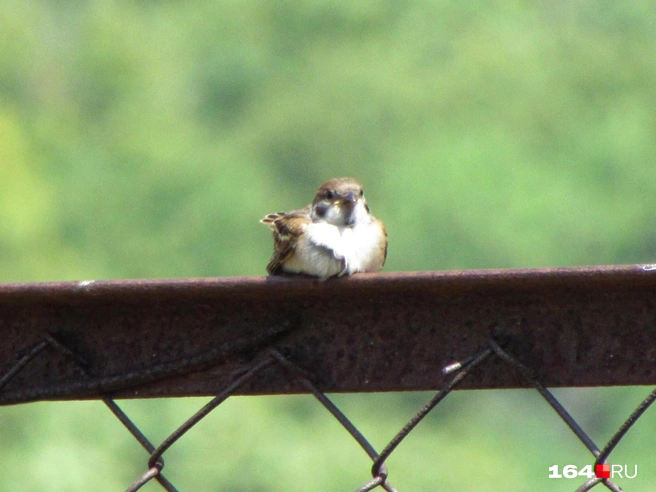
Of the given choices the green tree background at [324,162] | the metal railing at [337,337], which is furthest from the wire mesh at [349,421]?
the green tree background at [324,162]

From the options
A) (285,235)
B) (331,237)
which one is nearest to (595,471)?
(331,237)

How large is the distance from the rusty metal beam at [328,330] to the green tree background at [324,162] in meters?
12.8

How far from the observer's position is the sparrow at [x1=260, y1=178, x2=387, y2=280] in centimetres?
346

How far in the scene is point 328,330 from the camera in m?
1.83

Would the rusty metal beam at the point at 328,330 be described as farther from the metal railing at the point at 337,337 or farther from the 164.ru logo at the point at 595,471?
the 164.ru logo at the point at 595,471

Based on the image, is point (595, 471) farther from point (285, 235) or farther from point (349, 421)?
point (285, 235)

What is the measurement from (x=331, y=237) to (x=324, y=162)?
29.4 meters

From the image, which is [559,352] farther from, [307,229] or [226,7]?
[226,7]

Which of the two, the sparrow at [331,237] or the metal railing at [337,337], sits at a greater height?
the sparrow at [331,237]

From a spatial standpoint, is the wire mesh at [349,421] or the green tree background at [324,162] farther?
the green tree background at [324,162]

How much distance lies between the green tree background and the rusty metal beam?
12.8 meters

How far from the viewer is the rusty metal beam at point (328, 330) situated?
5.72 ft

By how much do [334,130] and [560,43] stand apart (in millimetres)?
11059

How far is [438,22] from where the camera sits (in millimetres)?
42875
